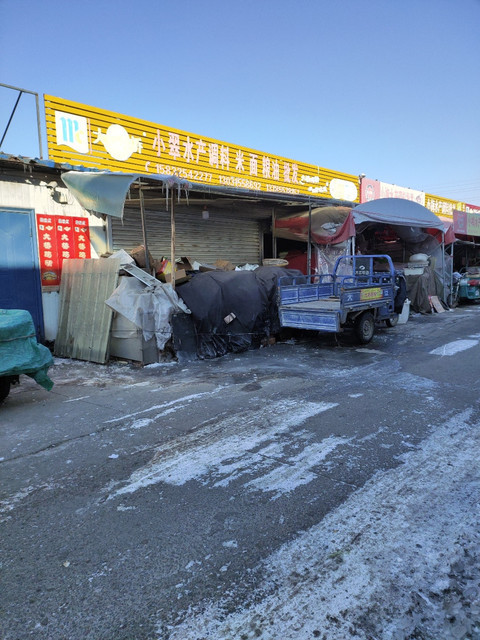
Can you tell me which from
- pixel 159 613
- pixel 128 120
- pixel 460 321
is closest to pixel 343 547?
pixel 159 613

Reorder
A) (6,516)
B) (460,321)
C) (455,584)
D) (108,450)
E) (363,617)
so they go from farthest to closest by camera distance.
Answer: (460,321) → (108,450) → (6,516) → (455,584) → (363,617)

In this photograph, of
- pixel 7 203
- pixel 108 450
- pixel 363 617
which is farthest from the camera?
pixel 7 203

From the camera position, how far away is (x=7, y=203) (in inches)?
338

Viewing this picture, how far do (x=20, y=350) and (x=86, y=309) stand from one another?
3429 millimetres

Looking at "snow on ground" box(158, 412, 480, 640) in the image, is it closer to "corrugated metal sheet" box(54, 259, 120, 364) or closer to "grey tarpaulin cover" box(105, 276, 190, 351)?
"grey tarpaulin cover" box(105, 276, 190, 351)

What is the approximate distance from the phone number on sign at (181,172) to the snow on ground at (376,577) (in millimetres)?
10495

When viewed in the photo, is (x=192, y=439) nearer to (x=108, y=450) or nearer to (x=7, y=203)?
(x=108, y=450)

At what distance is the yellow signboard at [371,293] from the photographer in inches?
374

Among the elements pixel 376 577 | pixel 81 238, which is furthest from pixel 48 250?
pixel 376 577

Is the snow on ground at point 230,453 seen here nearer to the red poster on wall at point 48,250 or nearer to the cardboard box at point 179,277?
the cardboard box at point 179,277

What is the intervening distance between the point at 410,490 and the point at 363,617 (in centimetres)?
136

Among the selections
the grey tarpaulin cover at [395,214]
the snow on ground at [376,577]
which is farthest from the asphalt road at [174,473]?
the grey tarpaulin cover at [395,214]

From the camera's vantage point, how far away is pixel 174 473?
364 cm

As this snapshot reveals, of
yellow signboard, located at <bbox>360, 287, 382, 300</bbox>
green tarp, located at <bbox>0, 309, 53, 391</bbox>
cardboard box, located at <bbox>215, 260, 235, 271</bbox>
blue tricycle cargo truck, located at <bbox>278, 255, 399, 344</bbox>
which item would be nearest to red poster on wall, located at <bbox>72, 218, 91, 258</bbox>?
cardboard box, located at <bbox>215, 260, 235, 271</bbox>
